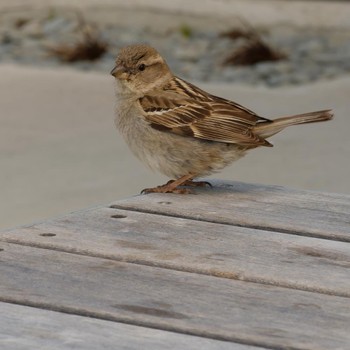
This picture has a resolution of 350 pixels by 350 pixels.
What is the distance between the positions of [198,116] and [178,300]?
2.37 m

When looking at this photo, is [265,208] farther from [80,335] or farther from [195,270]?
[80,335]

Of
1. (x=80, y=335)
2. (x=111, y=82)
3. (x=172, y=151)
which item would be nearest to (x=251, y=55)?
(x=111, y=82)

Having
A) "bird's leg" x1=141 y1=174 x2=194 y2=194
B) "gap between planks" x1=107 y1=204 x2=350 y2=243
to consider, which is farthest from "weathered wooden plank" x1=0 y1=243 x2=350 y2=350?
"bird's leg" x1=141 y1=174 x2=194 y2=194

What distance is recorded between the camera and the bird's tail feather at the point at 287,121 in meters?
5.14

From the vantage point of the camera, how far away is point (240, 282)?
315 centimetres

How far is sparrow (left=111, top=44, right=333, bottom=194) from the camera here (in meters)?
5.16

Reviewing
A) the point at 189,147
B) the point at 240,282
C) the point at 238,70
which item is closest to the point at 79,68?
the point at 238,70

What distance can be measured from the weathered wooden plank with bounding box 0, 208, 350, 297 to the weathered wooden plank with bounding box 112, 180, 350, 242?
80 mm

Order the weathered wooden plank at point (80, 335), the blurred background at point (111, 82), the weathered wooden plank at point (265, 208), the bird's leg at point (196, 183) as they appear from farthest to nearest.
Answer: the blurred background at point (111, 82), the bird's leg at point (196, 183), the weathered wooden plank at point (265, 208), the weathered wooden plank at point (80, 335)

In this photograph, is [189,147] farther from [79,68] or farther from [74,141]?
[79,68]

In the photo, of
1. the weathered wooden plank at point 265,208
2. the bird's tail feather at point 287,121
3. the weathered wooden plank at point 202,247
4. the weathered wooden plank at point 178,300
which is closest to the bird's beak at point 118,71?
the bird's tail feather at point 287,121

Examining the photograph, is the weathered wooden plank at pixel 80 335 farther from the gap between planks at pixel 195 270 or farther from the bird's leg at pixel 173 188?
the bird's leg at pixel 173 188

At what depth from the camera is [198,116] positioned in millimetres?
5297

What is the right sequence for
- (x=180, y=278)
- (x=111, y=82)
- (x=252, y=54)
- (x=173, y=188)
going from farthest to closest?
1. (x=252, y=54)
2. (x=111, y=82)
3. (x=173, y=188)
4. (x=180, y=278)
